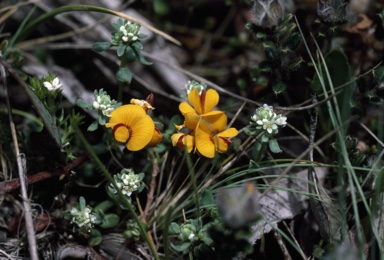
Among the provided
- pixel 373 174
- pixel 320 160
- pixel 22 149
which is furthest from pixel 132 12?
pixel 373 174

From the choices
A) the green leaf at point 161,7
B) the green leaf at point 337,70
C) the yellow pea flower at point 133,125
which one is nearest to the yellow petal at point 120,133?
the yellow pea flower at point 133,125

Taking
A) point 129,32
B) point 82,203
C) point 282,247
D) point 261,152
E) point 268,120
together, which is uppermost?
point 129,32

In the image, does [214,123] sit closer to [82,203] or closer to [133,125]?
[133,125]

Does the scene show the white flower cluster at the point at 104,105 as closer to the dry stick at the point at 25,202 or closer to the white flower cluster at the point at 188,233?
the dry stick at the point at 25,202

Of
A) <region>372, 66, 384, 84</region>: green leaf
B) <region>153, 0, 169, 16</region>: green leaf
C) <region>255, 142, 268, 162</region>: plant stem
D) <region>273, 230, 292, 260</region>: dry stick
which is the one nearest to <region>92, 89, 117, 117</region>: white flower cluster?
<region>255, 142, 268, 162</region>: plant stem

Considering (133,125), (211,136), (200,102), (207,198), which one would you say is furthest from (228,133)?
(133,125)

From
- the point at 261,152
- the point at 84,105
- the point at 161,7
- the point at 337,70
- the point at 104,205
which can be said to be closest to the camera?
the point at 84,105

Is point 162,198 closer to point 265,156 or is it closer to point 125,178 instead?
point 125,178

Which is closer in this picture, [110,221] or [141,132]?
Result: [141,132]

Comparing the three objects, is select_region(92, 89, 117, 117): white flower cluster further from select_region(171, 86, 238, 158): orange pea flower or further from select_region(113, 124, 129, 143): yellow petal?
select_region(171, 86, 238, 158): orange pea flower

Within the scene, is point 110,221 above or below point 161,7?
below
